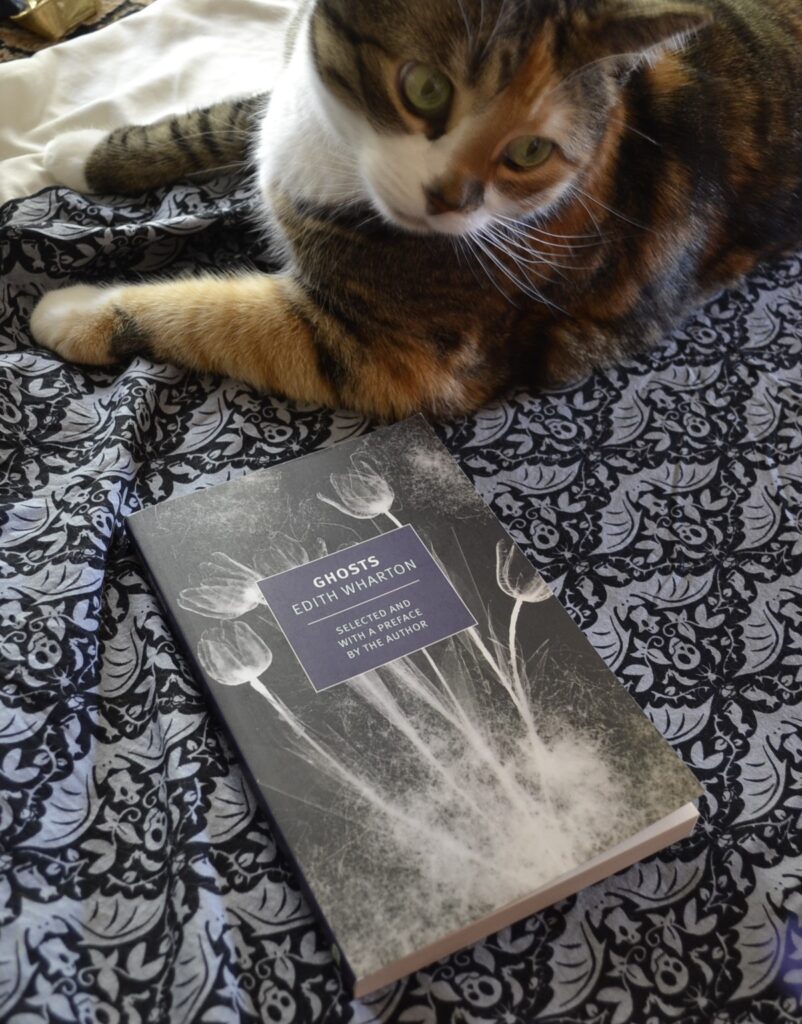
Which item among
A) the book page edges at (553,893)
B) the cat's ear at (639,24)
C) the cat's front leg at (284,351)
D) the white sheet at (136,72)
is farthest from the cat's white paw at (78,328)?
the book page edges at (553,893)

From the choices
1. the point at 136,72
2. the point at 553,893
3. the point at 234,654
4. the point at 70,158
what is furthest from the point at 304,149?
the point at 553,893

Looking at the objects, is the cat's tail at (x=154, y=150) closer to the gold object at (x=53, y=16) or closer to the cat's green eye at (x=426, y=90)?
the gold object at (x=53, y=16)

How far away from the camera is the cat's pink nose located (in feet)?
2.74

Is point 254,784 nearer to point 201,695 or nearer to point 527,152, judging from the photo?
point 201,695

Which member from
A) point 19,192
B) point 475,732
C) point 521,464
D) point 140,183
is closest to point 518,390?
point 521,464

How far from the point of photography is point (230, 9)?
1362 millimetres

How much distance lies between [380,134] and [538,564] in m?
0.43

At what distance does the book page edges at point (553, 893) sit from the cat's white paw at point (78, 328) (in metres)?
0.68

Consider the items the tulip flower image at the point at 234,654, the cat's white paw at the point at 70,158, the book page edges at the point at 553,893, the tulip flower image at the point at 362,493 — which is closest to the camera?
the book page edges at the point at 553,893

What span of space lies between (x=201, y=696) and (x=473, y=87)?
1.87 feet

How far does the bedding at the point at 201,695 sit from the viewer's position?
2.18 ft

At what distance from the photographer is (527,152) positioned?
863 millimetres

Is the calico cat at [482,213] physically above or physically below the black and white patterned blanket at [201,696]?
above

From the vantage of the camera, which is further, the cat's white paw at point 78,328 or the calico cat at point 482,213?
the cat's white paw at point 78,328
